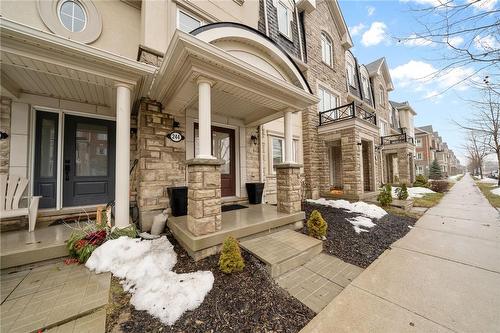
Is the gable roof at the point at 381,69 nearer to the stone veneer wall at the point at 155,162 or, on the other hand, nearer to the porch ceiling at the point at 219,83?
the porch ceiling at the point at 219,83

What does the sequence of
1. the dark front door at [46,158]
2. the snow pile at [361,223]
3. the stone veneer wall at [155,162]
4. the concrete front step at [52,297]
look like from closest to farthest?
the concrete front step at [52,297], the dark front door at [46,158], the stone veneer wall at [155,162], the snow pile at [361,223]

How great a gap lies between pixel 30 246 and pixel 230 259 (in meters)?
3.12

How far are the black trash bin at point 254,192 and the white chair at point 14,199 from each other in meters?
4.74

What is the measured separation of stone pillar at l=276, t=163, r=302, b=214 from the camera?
451 centimetres

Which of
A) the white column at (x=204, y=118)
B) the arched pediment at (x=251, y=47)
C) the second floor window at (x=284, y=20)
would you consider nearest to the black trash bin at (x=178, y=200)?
the white column at (x=204, y=118)

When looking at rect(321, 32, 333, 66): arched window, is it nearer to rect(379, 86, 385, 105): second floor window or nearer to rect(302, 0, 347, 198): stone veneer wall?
rect(302, 0, 347, 198): stone veneer wall

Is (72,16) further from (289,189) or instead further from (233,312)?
(233,312)

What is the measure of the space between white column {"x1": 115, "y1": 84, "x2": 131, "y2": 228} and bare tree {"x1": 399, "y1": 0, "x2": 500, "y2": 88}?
4.94m

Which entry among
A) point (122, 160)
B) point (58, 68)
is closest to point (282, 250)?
point (122, 160)

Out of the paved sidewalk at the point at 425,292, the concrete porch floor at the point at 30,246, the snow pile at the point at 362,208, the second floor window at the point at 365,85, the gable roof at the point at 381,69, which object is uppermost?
the gable roof at the point at 381,69

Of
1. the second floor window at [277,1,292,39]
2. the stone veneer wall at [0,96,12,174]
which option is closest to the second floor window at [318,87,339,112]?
the second floor window at [277,1,292,39]

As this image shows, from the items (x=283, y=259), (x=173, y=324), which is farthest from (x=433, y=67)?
(x=173, y=324)

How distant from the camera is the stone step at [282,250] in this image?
9.18ft

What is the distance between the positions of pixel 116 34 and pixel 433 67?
Result: 703 centimetres
